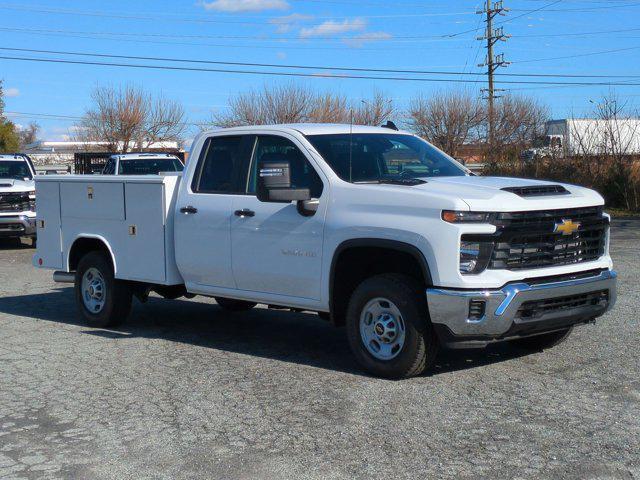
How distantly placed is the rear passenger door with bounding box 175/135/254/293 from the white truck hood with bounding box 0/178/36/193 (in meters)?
11.0

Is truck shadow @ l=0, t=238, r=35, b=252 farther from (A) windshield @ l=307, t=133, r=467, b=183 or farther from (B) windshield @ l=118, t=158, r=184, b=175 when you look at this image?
(A) windshield @ l=307, t=133, r=467, b=183

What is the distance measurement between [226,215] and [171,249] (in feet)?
2.99

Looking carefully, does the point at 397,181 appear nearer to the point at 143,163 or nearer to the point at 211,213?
the point at 211,213

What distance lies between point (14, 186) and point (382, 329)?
13.9 meters

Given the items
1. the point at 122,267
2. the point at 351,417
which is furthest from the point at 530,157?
the point at 351,417

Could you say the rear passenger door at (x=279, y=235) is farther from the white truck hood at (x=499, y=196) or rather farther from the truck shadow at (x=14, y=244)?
the truck shadow at (x=14, y=244)

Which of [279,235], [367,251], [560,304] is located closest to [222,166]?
[279,235]

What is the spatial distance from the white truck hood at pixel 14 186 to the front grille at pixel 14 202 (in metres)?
0.09

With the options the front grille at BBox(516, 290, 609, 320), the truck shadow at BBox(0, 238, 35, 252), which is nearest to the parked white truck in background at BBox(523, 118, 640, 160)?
the truck shadow at BBox(0, 238, 35, 252)

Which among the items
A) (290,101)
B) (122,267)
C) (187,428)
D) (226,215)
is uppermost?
(290,101)

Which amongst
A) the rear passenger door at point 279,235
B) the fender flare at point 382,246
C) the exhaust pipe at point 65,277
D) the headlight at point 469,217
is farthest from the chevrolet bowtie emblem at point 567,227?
the exhaust pipe at point 65,277

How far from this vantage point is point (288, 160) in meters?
7.96

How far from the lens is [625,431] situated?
570 cm

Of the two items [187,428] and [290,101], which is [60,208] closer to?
[187,428]
